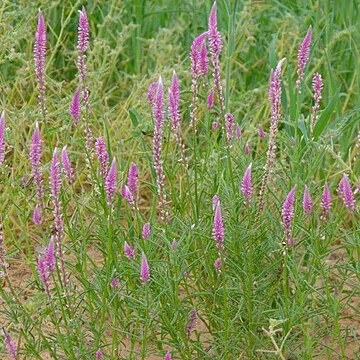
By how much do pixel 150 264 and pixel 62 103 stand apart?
51.9 inches

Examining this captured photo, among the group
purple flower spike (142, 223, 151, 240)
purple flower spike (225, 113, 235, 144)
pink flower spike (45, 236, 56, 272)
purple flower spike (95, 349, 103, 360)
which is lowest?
purple flower spike (95, 349, 103, 360)

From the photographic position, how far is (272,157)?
2.66 metres

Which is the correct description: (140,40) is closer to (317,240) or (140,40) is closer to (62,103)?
(62,103)

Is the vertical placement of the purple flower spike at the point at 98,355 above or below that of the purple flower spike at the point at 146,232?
below

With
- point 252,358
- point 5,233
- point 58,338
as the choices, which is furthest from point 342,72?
point 58,338

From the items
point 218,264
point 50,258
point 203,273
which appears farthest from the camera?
point 203,273

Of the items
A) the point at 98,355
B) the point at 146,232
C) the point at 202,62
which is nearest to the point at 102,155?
the point at 146,232

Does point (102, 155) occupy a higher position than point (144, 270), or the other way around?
point (102, 155)

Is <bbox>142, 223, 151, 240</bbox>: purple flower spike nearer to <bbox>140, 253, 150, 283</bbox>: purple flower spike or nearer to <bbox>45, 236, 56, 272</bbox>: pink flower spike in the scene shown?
<bbox>140, 253, 150, 283</bbox>: purple flower spike

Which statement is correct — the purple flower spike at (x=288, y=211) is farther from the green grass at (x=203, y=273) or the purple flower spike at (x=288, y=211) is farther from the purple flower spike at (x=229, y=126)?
the purple flower spike at (x=229, y=126)

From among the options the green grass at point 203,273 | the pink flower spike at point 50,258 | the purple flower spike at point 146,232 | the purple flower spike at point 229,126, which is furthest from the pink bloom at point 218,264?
the pink flower spike at point 50,258

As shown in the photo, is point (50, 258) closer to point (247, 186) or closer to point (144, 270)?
point (144, 270)

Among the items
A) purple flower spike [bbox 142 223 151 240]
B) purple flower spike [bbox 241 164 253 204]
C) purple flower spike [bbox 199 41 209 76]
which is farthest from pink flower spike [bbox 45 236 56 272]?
purple flower spike [bbox 199 41 209 76]

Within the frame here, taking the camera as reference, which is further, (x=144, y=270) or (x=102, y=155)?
(x=102, y=155)
